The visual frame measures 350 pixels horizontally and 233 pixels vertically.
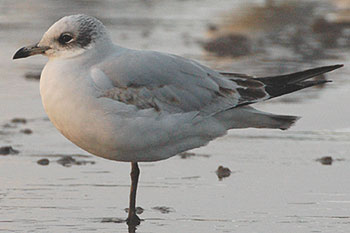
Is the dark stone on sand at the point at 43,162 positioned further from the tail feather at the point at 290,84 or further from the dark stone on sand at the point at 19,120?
the tail feather at the point at 290,84

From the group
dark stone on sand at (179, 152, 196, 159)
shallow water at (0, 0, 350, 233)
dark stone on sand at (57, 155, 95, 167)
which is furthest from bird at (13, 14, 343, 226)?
dark stone on sand at (179, 152, 196, 159)

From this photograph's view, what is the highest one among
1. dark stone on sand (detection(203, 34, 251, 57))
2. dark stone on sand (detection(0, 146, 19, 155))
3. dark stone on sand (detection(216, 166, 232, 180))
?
dark stone on sand (detection(203, 34, 251, 57))

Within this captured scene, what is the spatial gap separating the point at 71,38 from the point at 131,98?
18.0 inches

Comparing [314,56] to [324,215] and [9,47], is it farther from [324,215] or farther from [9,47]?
[324,215]

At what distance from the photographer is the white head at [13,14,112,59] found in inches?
208

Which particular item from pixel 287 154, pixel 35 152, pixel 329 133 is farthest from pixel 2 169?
pixel 329 133

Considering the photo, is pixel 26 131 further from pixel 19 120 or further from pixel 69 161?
pixel 69 161

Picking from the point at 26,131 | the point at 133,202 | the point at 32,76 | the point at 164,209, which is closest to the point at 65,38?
the point at 133,202

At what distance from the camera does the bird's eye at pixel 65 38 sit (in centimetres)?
530

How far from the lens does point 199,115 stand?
5.49 metres

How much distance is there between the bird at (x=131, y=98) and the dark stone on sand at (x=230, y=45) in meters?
5.36

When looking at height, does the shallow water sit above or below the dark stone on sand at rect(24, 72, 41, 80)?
below

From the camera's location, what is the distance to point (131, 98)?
17.1 ft

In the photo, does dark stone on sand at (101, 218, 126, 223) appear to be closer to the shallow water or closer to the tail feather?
the shallow water
